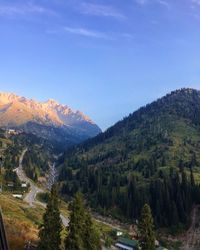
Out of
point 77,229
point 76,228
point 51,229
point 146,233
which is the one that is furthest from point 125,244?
point 76,228

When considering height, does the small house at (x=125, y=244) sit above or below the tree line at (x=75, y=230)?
below

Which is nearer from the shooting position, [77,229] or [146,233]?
[77,229]

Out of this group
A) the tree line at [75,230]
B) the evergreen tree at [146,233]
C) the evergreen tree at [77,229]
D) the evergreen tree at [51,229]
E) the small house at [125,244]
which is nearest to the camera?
the evergreen tree at [77,229]

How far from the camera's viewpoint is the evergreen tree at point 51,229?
219ft

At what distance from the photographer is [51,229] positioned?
225 feet

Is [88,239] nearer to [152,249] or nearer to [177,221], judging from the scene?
[152,249]

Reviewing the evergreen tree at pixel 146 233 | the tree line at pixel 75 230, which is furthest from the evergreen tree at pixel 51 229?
the evergreen tree at pixel 146 233

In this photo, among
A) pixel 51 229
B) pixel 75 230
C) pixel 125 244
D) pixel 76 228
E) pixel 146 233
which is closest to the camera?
pixel 75 230

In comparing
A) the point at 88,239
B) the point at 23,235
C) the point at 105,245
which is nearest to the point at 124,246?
the point at 105,245

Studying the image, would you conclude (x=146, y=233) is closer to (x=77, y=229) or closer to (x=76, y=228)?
(x=77, y=229)

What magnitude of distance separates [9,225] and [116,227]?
391ft

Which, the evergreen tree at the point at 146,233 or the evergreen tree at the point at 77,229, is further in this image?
the evergreen tree at the point at 146,233

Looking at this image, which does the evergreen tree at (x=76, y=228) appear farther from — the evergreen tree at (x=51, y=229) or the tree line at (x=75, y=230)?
the evergreen tree at (x=51, y=229)

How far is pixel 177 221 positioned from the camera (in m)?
197
